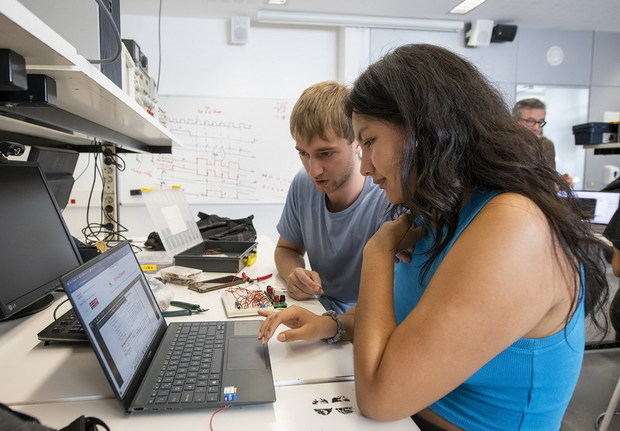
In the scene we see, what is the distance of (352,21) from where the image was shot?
3654 millimetres

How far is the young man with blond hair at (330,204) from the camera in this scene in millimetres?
1252

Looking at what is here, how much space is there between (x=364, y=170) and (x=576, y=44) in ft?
14.8

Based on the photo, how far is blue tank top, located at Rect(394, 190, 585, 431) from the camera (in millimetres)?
646

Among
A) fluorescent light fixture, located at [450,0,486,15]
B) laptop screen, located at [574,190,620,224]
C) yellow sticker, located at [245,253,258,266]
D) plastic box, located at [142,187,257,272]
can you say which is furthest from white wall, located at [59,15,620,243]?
yellow sticker, located at [245,253,258,266]

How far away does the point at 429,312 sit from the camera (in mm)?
588

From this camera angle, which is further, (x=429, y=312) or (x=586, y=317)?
(x=586, y=317)

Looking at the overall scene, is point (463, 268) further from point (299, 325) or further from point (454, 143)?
point (299, 325)

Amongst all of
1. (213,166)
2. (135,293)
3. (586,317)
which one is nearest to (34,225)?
(135,293)

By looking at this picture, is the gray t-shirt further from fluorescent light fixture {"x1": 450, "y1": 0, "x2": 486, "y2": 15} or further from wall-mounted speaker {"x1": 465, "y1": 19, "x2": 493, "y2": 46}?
wall-mounted speaker {"x1": 465, "y1": 19, "x2": 493, "y2": 46}

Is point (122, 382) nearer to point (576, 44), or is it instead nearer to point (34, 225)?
point (34, 225)

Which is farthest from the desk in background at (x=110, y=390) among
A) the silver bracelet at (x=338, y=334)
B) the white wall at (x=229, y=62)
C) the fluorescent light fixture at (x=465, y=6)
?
the fluorescent light fixture at (x=465, y=6)

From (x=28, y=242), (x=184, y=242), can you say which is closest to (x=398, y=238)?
(x=28, y=242)

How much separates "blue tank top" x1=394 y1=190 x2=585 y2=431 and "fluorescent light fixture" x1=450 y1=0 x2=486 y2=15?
341cm

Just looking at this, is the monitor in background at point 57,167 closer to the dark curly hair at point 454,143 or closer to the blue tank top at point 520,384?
the dark curly hair at point 454,143
